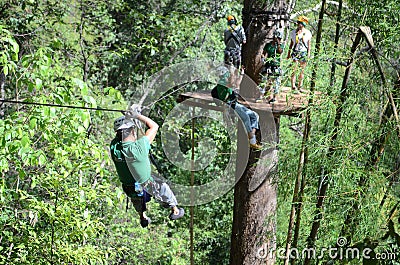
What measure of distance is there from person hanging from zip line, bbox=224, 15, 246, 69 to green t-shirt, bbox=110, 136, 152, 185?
1.38 m

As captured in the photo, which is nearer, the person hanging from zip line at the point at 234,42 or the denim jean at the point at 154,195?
the denim jean at the point at 154,195

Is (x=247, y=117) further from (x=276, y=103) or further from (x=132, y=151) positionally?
(x=132, y=151)

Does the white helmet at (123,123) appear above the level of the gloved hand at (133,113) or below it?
below

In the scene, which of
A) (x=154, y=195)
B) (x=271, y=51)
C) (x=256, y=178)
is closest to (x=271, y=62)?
(x=271, y=51)

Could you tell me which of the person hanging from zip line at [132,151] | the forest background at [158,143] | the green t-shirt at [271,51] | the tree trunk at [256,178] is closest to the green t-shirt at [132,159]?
the person hanging from zip line at [132,151]

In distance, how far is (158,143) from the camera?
8992 millimetres

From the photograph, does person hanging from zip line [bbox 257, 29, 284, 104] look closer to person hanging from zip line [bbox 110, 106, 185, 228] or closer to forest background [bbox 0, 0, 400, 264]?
forest background [bbox 0, 0, 400, 264]

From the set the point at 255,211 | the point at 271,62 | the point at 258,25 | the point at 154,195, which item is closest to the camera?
the point at 154,195

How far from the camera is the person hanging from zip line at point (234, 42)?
4.17 metres

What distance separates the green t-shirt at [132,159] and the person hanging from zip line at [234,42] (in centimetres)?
138

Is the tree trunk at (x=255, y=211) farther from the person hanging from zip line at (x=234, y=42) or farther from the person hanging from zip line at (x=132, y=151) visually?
the person hanging from zip line at (x=132, y=151)

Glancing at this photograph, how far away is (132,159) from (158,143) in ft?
19.1

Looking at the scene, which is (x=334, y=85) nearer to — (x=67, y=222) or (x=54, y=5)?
(x=67, y=222)

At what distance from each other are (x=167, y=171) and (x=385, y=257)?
714 cm
